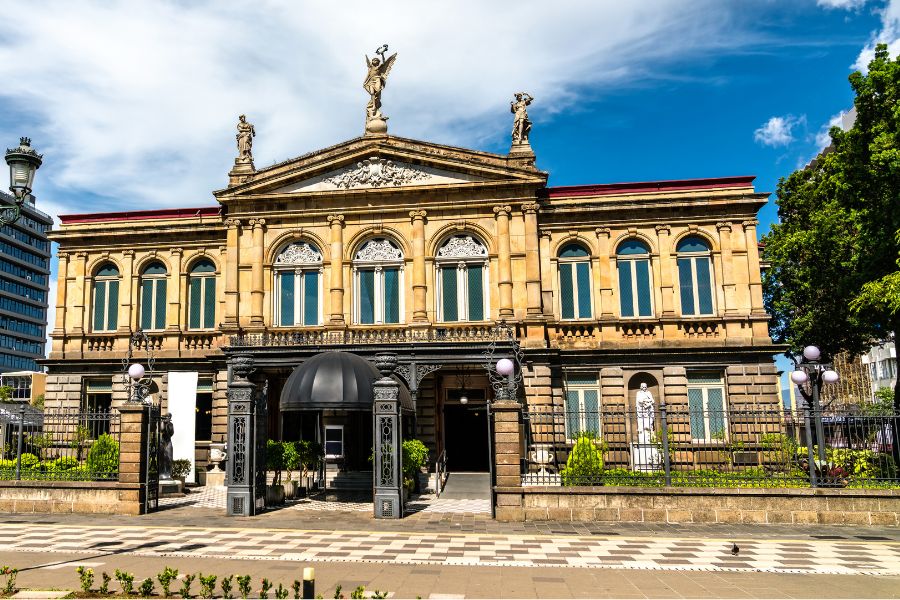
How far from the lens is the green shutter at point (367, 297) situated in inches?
1062

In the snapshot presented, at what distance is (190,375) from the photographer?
2505 cm

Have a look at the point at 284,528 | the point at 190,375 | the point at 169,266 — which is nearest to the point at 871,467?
the point at 284,528

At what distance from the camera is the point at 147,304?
96.2 ft

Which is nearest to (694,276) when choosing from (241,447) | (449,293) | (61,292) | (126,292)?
(449,293)

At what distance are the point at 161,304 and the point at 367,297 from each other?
956 cm

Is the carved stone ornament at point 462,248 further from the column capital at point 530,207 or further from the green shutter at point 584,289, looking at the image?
the green shutter at point 584,289

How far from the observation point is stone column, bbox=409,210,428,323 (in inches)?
1031

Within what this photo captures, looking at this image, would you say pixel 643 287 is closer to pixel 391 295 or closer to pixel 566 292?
pixel 566 292

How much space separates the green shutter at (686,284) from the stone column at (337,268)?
1360 centimetres

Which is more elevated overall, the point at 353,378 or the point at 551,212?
the point at 551,212

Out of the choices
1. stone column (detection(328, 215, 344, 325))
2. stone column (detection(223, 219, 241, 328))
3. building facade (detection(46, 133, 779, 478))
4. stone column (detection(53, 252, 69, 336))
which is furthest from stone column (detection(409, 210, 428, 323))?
stone column (detection(53, 252, 69, 336))

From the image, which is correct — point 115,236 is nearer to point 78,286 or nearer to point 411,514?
point 78,286

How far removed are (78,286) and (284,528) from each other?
793 inches

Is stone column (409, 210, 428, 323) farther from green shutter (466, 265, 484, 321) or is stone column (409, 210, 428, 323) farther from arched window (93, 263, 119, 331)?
arched window (93, 263, 119, 331)
